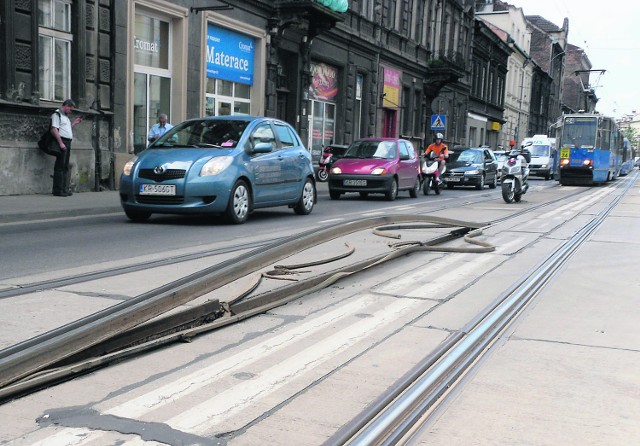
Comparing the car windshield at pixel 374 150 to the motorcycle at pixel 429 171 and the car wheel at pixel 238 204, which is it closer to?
the motorcycle at pixel 429 171

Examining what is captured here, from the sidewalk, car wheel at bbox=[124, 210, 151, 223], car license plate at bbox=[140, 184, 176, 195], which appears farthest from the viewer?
car wheel at bbox=[124, 210, 151, 223]

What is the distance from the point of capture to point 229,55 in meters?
21.6

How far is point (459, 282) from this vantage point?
6633 mm

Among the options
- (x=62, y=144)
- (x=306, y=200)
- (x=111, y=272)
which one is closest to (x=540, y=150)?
(x=306, y=200)

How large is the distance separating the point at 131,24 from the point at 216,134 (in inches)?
264

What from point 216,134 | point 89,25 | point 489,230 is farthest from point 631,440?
point 89,25

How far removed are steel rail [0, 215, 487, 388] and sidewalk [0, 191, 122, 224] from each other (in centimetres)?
643

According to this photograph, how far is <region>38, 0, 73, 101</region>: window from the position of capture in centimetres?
1465

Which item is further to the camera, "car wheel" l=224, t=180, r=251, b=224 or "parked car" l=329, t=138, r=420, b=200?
"parked car" l=329, t=138, r=420, b=200

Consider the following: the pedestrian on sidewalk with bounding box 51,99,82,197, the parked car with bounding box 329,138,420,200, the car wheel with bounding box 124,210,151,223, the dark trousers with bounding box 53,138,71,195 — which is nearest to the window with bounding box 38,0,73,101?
the pedestrian on sidewalk with bounding box 51,99,82,197

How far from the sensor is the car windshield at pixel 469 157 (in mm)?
28312

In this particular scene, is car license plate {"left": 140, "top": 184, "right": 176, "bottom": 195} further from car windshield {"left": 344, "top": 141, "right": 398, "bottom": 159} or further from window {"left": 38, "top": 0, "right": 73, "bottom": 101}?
car windshield {"left": 344, "top": 141, "right": 398, "bottom": 159}

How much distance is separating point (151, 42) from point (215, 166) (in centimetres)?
906

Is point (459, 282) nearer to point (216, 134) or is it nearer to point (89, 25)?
point (216, 134)
